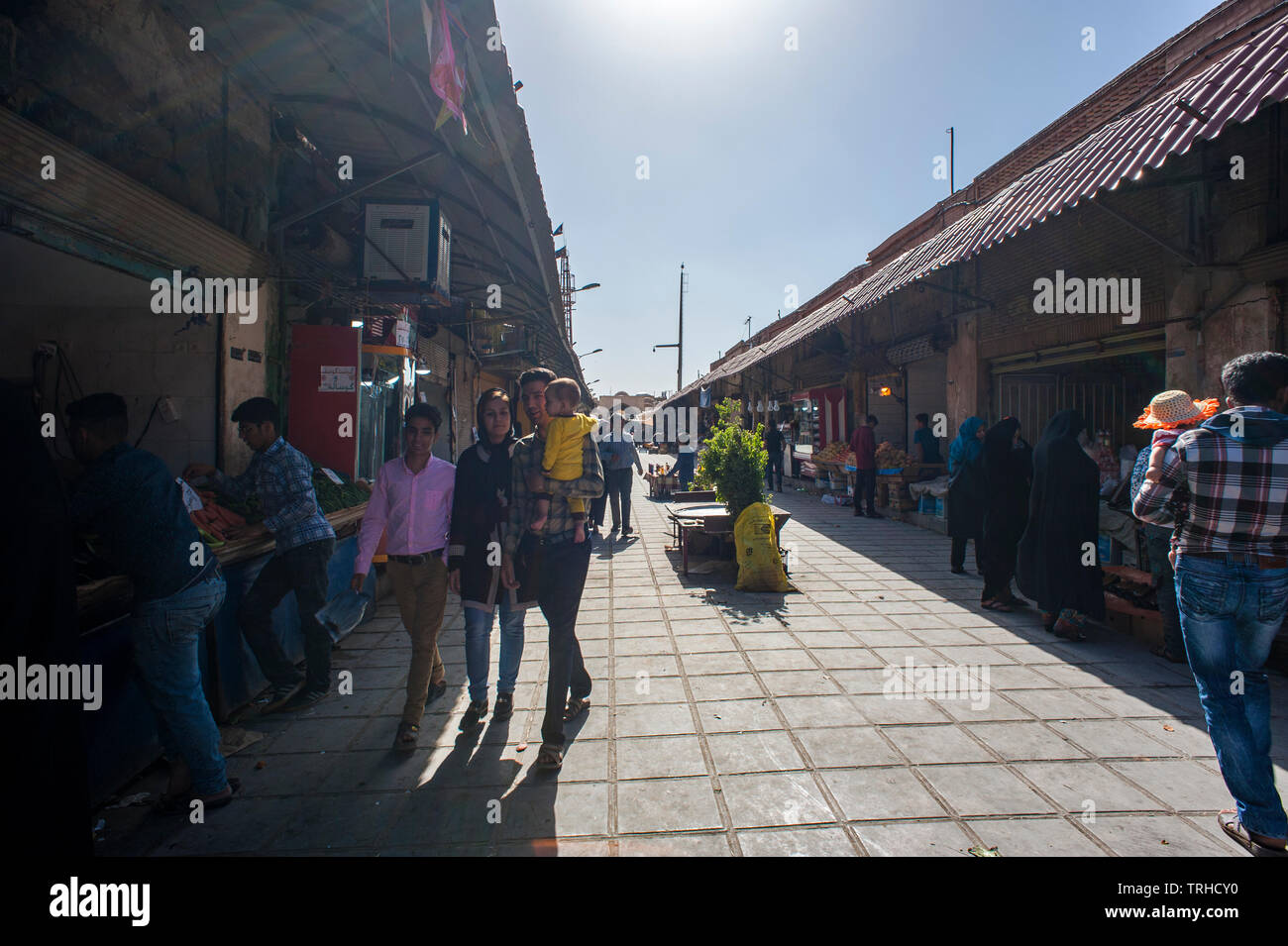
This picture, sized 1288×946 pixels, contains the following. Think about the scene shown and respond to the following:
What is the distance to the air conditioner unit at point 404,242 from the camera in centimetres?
612

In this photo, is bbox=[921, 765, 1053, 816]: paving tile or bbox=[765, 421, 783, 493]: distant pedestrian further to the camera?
bbox=[765, 421, 783, 493]: distant pedestrian

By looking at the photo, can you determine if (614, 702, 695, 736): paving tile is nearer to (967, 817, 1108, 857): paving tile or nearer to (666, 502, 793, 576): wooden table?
(967, 817, 1108, 857): paving tile

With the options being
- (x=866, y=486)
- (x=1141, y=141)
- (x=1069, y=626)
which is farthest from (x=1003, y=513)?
(x=866, y=486)

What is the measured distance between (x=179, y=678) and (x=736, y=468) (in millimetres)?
5466

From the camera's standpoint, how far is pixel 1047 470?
5262mm

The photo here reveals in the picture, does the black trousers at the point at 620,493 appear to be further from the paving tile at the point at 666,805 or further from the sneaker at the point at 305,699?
the paving tile at the point at 666,805

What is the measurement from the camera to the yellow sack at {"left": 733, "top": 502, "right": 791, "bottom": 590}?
21.9 ft

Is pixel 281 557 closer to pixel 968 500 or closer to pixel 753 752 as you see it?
pixel 753 752

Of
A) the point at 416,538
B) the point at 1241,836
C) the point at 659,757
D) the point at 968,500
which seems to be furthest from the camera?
the point at 968,500

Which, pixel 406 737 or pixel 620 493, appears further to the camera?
pixel 620 493

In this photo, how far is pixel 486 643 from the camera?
12.0 feet

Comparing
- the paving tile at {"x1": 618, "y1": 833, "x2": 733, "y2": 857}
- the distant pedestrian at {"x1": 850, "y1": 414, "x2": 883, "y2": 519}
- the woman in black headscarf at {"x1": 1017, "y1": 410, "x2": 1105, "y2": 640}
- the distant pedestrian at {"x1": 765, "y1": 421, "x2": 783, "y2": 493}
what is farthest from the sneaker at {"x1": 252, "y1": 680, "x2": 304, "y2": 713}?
the distant pedestrian at {"x1": 765, "y1": 421, "x2": 783, "y2": 493}

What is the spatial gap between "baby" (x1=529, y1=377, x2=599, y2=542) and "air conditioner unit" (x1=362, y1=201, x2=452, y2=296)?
3606 mm
